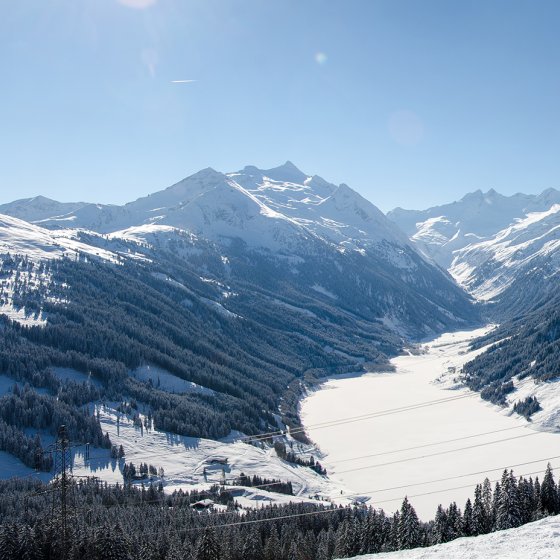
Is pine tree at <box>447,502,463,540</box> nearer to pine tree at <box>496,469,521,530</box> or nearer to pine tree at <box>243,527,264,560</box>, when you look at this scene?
pine tree at <box>496,469,521,530</box>

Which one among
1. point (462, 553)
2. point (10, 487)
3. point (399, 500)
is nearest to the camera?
point (462, 553)

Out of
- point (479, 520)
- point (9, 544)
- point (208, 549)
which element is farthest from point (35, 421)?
point (479, 520)

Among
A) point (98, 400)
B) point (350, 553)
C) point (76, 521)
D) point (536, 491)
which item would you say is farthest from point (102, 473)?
point (536, 491)

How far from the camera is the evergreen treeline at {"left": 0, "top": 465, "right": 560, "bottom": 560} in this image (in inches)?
3371

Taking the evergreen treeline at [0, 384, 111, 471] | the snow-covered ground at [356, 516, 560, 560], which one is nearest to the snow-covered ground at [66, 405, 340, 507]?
the evergreen treeline at [0, 384, 111, 471]

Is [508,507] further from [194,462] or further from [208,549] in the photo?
[194,462]

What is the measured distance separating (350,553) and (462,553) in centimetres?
4703

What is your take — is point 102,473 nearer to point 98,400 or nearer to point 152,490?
point 152,490

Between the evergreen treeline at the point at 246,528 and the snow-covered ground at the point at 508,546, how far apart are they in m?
37.9

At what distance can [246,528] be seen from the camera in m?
104

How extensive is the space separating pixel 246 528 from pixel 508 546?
216 ft

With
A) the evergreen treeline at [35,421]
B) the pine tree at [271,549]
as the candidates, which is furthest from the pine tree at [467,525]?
the evergreen treeline at [35,421]

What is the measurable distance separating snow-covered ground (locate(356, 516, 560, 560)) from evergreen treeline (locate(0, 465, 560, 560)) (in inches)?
1491

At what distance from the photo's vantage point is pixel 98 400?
194375 millimetres
